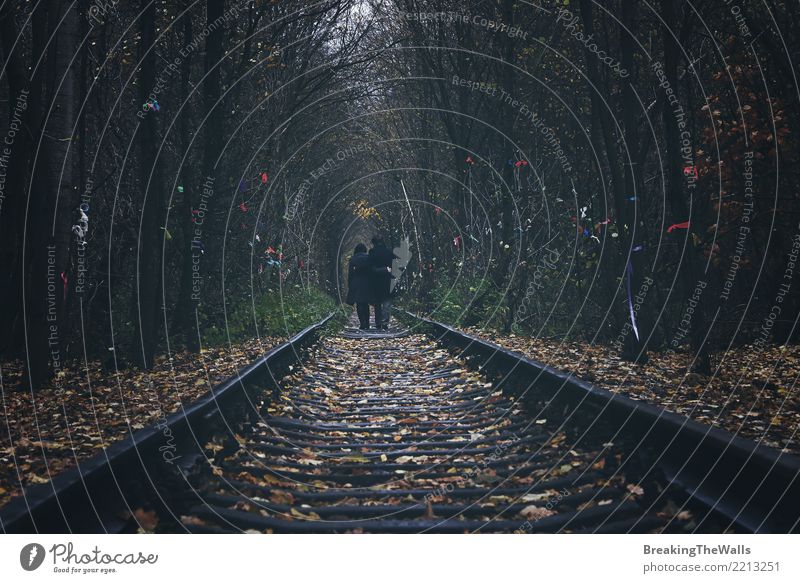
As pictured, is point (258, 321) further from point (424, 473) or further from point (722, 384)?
point (424, 473)

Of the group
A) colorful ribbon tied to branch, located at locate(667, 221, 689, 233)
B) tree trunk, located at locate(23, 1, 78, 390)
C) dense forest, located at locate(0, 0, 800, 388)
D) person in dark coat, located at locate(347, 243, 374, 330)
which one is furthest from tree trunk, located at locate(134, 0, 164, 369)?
person in dark coat, located at locate(347, 243, 374, 330)

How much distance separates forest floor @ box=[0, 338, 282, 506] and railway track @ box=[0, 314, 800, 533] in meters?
0.54

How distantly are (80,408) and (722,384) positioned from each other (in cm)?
575

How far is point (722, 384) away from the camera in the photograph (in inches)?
327

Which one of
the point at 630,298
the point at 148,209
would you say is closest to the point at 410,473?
the point at 630,298

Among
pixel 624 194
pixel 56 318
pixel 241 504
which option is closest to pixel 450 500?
pixel 241 504

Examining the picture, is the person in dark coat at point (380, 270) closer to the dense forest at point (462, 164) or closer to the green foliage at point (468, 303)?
the green foliage at point (468, 303)

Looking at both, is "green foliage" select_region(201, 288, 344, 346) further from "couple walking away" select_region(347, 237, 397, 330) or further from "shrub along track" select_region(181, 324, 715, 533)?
"shrub along track" select_region(181, 324, 715, 533)

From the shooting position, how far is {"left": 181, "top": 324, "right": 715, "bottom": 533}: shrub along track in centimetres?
439

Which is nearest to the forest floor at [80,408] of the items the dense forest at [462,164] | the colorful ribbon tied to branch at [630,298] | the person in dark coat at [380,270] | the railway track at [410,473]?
the dense forest at [462,164]

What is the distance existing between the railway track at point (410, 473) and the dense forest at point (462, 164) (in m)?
2.62

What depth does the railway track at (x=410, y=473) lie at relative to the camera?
13.8 feet

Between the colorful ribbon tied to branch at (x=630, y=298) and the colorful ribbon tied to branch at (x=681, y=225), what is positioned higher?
the colorful ribbon tied to branch at (x=681, y=225)

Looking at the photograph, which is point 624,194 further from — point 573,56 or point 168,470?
point 168,470
